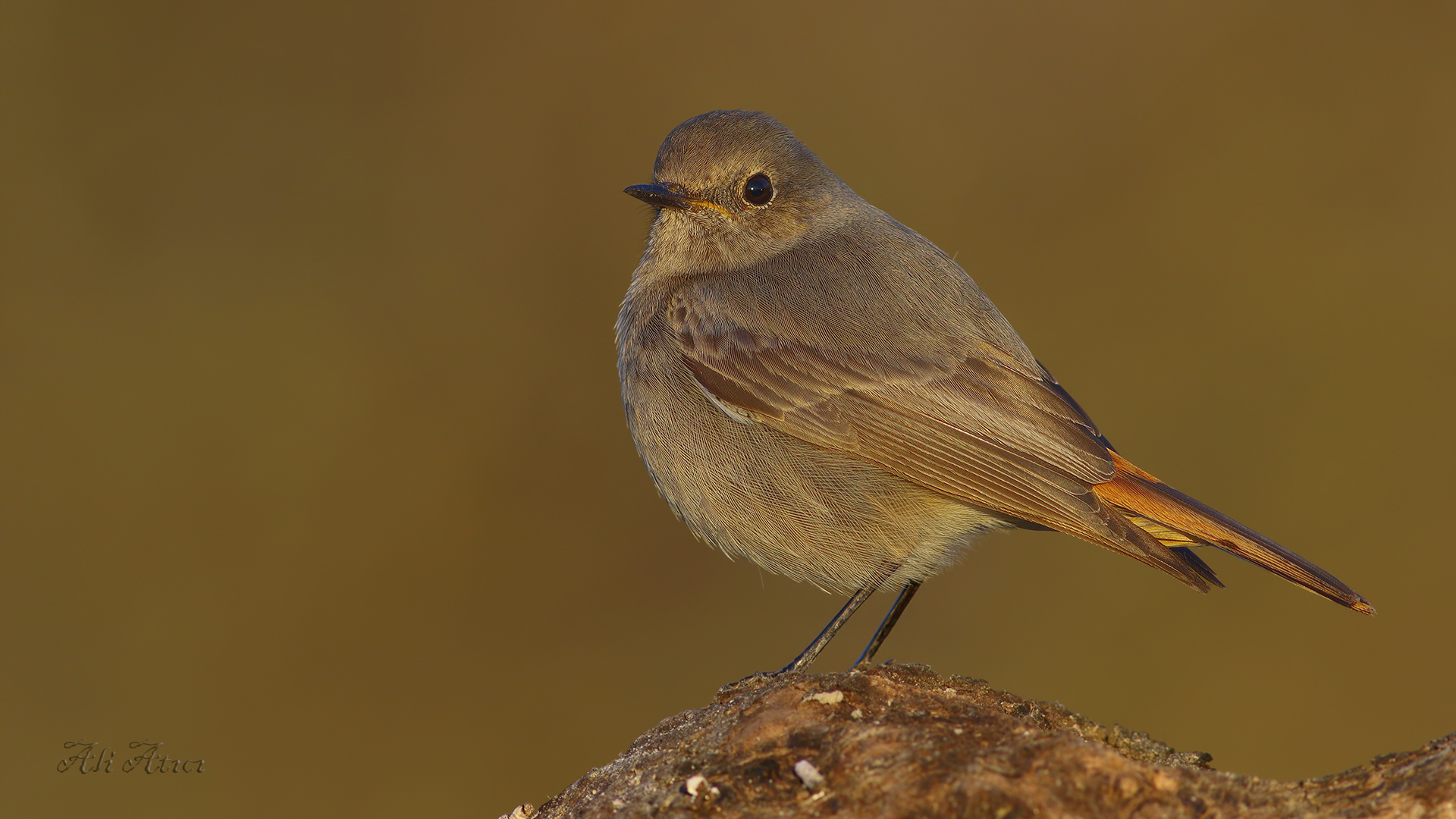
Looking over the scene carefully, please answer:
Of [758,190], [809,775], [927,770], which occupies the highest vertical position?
[758,190]

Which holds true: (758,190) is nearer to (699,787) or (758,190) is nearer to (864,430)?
(864,430)

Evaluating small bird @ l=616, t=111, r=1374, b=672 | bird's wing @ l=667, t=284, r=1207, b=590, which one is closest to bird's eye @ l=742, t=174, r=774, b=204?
small bird @ l=616, t=111, r=1374, b=672

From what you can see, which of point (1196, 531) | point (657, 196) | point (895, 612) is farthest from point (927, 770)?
point (657, 196)

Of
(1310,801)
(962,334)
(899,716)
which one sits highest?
(962,334)

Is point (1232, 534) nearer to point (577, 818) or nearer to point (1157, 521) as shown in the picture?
point (1157, 521)

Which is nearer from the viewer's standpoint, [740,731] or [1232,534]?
[740,731]

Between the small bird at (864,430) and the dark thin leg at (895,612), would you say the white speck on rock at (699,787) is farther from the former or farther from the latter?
the dark thin leg at (895,612)

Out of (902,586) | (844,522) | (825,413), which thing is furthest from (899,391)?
(902,586)
